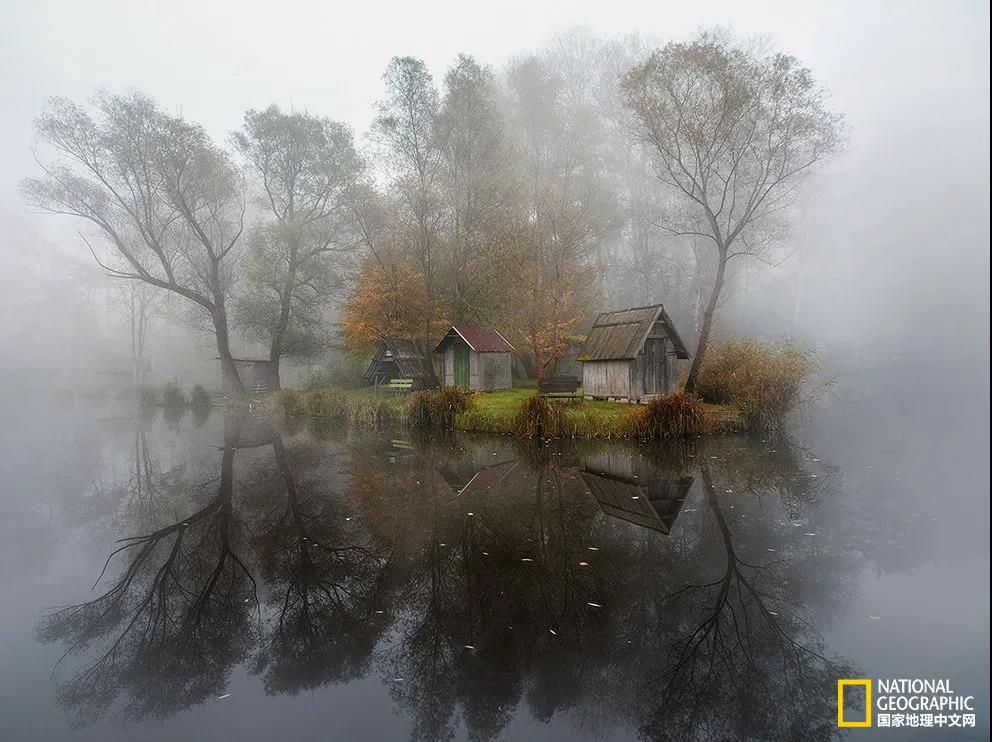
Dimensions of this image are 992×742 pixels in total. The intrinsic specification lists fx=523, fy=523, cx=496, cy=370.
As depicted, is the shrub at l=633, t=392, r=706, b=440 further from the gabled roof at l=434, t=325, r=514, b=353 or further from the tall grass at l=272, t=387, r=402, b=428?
the gabled roof at l=434, t=325, r=514, b=353

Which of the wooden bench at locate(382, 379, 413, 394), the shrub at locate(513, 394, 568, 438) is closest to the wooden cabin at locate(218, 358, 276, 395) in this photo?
the wooden bench at locate(382, 379, 413, 394)

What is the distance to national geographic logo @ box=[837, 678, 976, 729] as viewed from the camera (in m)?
3.64

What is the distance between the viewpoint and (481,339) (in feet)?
79.3

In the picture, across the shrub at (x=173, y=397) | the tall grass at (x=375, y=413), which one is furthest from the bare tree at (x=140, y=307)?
the tall grass at (x=375, y=413)

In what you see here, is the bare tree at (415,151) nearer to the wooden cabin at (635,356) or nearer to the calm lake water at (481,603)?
the wooden cabin at (635,356)

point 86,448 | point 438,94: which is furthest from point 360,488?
point 438,94

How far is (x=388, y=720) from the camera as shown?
364 cm

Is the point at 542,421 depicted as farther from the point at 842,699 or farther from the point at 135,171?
the point at 135,171

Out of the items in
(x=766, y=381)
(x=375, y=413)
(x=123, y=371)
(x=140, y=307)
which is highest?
(x=140, y=307)

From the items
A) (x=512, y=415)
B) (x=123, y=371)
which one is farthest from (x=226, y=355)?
(x=512, y=415)

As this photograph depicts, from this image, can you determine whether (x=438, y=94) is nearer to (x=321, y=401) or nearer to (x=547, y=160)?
(x=547, y=160)

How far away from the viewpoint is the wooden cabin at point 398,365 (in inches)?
948

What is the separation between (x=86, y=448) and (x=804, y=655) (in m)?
19.1

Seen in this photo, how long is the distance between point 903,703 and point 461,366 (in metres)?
21.5
